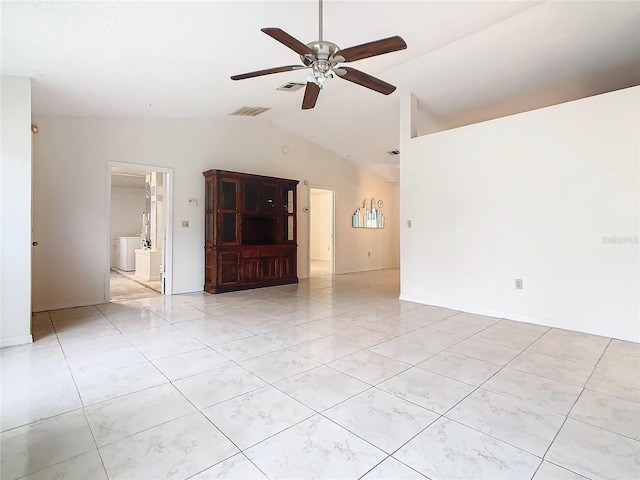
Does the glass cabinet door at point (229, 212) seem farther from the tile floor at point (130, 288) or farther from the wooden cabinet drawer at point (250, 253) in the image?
the tile floor at point (130, 288)

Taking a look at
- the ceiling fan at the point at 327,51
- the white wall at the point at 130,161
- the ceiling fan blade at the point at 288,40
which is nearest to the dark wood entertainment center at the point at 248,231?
the white wall at the point at 130,161

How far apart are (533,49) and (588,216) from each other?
6.48ft

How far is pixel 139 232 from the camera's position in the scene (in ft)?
32.1

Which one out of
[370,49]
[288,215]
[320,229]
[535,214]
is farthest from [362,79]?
[320,229]

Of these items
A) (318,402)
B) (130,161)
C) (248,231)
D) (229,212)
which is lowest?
(318,402)

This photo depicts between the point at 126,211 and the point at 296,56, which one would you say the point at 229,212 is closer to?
the point at 296,56

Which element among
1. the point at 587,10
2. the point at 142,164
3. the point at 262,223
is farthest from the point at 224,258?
the point at 587,10

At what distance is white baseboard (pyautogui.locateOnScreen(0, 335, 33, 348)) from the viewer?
122 inches

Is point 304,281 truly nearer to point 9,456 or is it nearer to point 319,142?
point 319,142

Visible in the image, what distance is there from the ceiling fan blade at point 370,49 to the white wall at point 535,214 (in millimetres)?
2480

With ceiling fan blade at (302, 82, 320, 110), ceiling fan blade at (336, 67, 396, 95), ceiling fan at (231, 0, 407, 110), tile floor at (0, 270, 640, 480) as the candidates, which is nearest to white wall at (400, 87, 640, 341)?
tile floor at (0, 270, 640, 480)

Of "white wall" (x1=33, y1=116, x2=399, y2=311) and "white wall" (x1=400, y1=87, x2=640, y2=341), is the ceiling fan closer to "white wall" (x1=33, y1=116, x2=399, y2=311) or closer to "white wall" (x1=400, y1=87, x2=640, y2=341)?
"white wall" (x1=400, y1=87, x2=640, y2=341)

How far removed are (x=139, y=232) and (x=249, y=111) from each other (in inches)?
244

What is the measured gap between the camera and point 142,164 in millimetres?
5234
